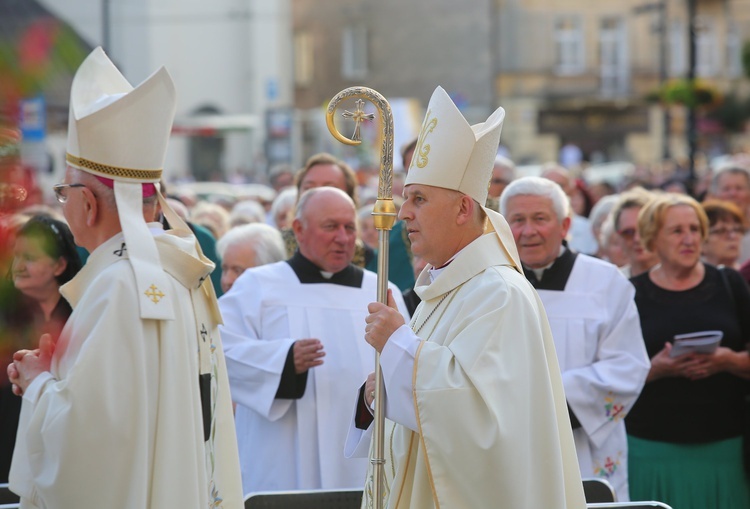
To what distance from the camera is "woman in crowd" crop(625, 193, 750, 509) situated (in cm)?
571

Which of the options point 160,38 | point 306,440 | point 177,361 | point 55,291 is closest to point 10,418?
point 55,291

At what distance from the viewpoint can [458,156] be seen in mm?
3602

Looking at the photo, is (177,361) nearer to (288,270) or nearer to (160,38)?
(288,270)

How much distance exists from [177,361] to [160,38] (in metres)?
34.8

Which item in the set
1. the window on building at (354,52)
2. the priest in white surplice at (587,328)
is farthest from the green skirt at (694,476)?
the window on building at (354,52)

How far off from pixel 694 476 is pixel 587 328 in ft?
3.40

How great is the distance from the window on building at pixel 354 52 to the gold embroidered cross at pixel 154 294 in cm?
4139

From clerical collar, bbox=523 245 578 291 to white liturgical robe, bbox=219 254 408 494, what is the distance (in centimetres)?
66

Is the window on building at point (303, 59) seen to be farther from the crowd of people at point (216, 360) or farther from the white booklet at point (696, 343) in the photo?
the crowd of people at point (216, 360)

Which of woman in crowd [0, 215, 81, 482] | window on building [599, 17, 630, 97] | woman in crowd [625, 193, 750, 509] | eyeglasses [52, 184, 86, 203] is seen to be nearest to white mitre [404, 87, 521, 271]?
eyeglasses [52, 184, 86, 203]

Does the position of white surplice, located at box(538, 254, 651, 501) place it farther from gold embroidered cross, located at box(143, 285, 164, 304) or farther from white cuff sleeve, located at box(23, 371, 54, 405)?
white cuff sleeve, located at box(23, 371, 54, 405)

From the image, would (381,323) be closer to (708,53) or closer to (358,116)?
(358,116)

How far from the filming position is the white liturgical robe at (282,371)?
17.1ft

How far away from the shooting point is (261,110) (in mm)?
39969
